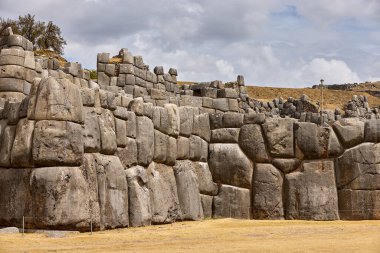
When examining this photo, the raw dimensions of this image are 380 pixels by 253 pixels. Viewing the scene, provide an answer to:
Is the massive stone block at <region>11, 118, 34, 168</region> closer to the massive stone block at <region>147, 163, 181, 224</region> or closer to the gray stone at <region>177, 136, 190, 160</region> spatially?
the massive stone block at <region>147, 163, 181, 224</region>

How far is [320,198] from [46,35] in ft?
114

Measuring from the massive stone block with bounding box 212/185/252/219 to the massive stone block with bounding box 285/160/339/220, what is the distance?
93 centimetres

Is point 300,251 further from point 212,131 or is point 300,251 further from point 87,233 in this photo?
point 212,131

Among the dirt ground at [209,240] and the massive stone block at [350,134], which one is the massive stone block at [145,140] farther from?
the massive stone block at [350,134]

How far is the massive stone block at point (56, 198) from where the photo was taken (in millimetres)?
9859

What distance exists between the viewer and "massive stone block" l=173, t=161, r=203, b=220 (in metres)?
13.8

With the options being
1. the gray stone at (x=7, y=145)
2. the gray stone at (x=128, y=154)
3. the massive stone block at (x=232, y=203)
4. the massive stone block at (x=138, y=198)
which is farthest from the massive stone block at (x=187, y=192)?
the gray stone at (x=7, y=145)

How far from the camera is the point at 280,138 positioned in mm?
14672

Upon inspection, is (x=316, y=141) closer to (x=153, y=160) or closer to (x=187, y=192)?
(x=187, y=192)

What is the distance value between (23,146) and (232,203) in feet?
Answer: 19.6

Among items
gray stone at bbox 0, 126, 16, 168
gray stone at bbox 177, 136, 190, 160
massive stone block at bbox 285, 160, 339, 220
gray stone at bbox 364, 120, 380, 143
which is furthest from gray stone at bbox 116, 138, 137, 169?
gray stone at bbox 364, 120, 380, 143

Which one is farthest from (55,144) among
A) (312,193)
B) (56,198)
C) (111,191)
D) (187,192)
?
(312,193)

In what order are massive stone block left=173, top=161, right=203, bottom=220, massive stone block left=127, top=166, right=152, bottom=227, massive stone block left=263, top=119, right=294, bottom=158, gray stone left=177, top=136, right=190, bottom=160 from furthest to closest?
massive stone block left=263, top=119, right=294, bottom=158, gray stone left=177, top=136, right=190, bottom=160, massive stone block left=173, top=161, right=203, bottom=220, massive stone block left=127, top=166, right=152, bottom=227

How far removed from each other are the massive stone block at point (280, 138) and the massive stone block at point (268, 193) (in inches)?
15.5
